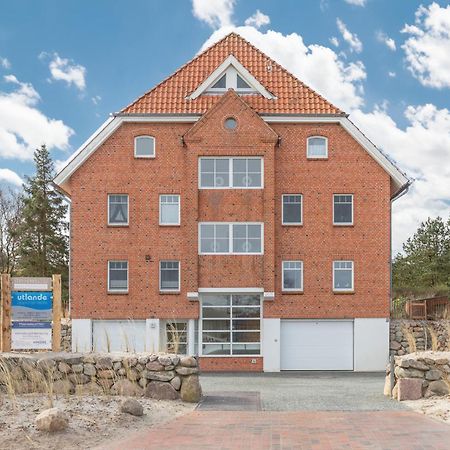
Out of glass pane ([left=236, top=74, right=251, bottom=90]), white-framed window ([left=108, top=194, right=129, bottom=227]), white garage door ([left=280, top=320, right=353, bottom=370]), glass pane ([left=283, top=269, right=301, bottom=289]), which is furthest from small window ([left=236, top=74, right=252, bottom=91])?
white garage door ([left=280, top=320, right=353, bottom=370])

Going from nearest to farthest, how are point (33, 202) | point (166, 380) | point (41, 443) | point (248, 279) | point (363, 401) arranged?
point (41, 443) < point (166, 380) < point (363, 401) < point (248, 279) < point (33, 202)

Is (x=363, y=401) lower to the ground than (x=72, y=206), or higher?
lower

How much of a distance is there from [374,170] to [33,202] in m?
33.3

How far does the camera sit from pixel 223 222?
3238 cm

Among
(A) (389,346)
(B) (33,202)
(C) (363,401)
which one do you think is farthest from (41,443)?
(B) (33,202)

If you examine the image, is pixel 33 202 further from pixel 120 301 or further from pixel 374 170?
pixel 374 170

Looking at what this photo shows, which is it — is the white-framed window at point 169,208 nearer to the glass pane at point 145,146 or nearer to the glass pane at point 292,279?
the glass pane at point 145,146

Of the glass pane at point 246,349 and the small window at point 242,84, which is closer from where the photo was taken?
the glass pane at point 246,349

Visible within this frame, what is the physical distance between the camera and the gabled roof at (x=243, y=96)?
33.4m

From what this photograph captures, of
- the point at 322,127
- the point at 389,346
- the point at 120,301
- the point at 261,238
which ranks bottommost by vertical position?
the point at 389,346

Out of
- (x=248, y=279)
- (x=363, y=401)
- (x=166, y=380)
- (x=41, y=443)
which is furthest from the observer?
(x=248, y=279)

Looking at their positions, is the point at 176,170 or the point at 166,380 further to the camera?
the point at 176,170

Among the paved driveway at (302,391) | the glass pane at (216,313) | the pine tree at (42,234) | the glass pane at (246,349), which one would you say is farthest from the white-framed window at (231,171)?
the pine tree at (42,234)

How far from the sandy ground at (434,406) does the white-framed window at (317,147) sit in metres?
17.7
